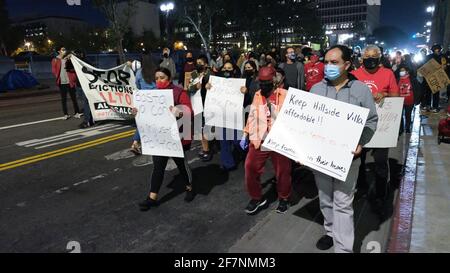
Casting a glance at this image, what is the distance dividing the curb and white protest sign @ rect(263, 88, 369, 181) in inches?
46.5

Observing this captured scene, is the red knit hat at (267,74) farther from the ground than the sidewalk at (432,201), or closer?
farther from the ground

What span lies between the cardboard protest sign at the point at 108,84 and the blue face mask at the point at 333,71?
23.2ft

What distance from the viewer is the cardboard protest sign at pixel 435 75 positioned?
1086 centimetres

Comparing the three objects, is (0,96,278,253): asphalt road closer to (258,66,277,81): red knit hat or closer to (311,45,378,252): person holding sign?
(311,45,378,252): person holding sign

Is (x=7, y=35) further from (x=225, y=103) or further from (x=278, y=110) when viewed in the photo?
(x=278, y=110)

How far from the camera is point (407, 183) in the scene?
17.2 ft

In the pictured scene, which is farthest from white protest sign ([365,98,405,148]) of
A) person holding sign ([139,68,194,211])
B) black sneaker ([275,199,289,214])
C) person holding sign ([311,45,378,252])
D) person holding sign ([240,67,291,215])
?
person holding sign ([139,68,194,211])

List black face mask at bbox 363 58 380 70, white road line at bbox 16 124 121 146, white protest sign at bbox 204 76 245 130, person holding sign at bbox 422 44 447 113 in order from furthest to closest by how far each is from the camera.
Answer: person holding sign at bbox 422 44 447 113
white road line at bbox 16 124 121 146
white protest sign at bbox 204 76 245 130
black face mask at bbox 363 58 380 70

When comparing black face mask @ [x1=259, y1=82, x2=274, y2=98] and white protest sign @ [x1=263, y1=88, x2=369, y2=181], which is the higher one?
black face mask @ [x1=259, y1=82, x2=274, y2=98]

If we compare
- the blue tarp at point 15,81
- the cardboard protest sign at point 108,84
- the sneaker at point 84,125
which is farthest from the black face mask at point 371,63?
the blue tarp at point 15,81

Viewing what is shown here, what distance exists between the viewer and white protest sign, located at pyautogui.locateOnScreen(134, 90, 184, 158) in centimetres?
447

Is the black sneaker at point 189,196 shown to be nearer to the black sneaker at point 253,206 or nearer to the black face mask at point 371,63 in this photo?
the black sneaker at point 253,206
